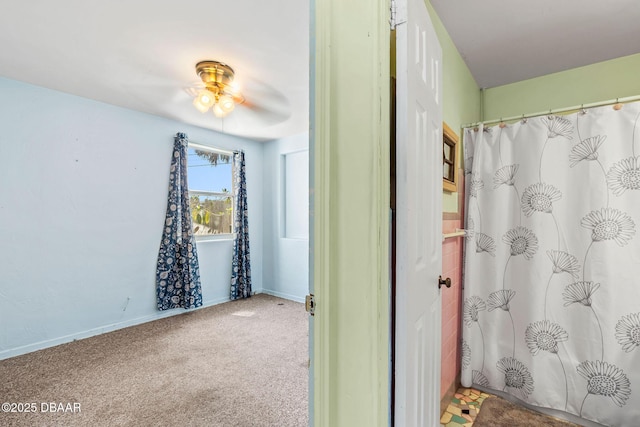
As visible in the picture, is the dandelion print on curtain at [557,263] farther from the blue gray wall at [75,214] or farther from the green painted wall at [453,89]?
the blue gray wall at [75,214]

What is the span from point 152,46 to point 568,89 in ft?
9.38

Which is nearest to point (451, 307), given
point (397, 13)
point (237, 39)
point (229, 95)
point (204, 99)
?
point (397, 13)

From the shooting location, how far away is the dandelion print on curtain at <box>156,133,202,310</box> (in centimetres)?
328

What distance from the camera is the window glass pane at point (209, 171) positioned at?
144 inches

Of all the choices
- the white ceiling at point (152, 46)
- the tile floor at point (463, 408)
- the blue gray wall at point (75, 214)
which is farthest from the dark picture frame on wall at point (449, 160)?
the blue gray wall at point (75, 214)

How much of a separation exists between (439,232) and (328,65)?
32.8 inches

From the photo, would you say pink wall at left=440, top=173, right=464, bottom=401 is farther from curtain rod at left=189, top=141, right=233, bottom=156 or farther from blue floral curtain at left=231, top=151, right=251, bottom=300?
curtain rod at left=189, top=141, right=233, bottom=156

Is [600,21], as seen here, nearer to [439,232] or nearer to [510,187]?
[510,187]

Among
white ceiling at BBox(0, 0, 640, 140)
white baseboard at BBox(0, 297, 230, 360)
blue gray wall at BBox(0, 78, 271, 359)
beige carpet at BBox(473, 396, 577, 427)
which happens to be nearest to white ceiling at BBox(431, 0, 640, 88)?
white ceiling at BBox(0, 0, 640, 140)

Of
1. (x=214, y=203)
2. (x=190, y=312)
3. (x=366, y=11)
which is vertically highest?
(x=366, y=11)

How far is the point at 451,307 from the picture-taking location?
1.82m

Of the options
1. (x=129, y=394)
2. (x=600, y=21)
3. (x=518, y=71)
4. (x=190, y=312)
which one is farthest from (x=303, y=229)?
(x=600, y=21)

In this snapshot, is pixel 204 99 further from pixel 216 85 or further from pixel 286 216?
pixel 286 216

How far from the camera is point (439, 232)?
4.06 ft
